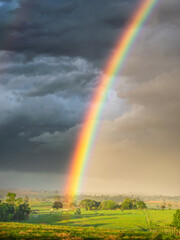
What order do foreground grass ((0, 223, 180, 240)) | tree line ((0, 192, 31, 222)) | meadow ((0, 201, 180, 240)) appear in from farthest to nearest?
1. tree line ((0, 192, 31, 222))
2. meadow ((0, 201, 180, 240))
3. foreground grass ((0, 223, 180, 240))

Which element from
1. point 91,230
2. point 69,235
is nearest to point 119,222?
point 91,230

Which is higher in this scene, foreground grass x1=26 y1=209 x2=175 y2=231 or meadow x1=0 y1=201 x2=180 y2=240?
meadow x1=0 y1=201 x2=180 y2=240

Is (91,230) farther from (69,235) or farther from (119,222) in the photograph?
(119,222)

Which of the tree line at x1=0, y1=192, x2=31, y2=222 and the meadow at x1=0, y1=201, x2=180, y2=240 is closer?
the meadow at x1=0, y1=201, x2=180, y2=240

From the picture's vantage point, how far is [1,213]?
6388 inches

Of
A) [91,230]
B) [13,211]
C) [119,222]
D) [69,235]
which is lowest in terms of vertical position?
[119,222]

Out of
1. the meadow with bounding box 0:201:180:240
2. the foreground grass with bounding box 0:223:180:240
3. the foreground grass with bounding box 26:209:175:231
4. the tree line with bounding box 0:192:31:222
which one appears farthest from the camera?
the tree line with bounding box 0:192:31:222

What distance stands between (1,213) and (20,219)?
17169 millimetres

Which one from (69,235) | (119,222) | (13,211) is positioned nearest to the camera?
(69,235)

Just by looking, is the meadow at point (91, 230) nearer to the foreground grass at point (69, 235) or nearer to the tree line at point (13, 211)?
the foreground grass at point (69, 235)

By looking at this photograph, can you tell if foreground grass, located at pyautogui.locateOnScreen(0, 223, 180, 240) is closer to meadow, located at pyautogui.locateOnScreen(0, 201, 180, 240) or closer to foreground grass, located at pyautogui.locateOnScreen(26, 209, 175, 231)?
meadow, located at pyautogui.locateOnScreen(0, 201, 180, 240)

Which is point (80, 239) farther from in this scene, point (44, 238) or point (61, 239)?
point (44, 238)

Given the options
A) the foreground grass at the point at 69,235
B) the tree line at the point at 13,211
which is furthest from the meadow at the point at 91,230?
the tree line at the point at 13,211

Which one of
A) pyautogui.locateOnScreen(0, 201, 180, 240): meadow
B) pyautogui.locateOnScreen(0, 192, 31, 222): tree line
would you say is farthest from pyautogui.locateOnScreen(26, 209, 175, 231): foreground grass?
pyautogui.locateOnScreen(0, 192, 31, 222): tree line
